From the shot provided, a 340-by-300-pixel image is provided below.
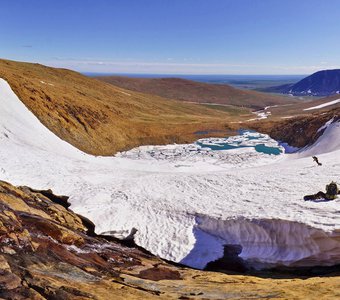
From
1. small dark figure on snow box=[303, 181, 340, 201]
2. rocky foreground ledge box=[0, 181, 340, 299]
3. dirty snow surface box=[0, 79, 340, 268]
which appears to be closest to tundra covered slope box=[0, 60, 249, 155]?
dirty snow surface box=[0, 79, 340, 268]

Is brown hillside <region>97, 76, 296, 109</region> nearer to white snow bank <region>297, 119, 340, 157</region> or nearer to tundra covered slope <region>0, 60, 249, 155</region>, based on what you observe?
tundra covered slope <region>0, 60, 249, 155</region>

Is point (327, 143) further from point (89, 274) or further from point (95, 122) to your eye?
point (89, 274)

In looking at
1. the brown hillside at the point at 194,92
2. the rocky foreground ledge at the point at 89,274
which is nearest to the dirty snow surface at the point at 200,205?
the rocky foreground ledge at the point at 89,274

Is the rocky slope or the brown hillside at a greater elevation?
the brown hillside

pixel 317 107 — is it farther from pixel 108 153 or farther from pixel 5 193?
pixel 5 193

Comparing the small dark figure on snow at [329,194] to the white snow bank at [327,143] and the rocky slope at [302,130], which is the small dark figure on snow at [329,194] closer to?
the white snow bank at [327,143]

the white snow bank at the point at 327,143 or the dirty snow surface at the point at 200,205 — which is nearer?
the dirty snow surface at the point at 200,205

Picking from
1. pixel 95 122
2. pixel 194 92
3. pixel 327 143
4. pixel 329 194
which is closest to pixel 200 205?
pixel 329 194
